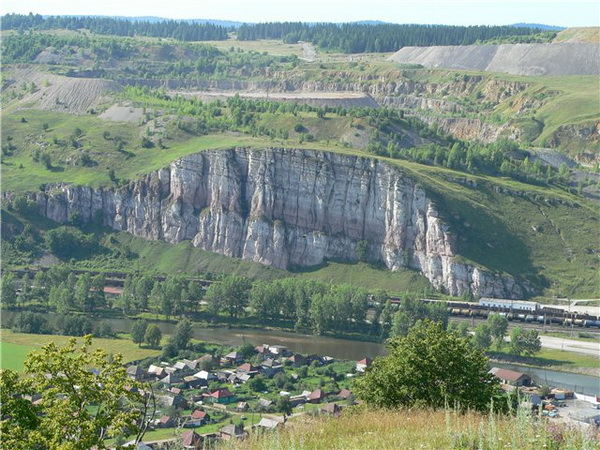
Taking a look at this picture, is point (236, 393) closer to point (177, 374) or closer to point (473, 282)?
point (177, 374)

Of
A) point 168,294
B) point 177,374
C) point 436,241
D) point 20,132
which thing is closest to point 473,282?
point 436,241

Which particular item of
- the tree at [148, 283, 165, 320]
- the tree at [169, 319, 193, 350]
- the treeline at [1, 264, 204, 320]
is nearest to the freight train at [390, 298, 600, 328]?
the treeline at [1, 264, 204, 320]

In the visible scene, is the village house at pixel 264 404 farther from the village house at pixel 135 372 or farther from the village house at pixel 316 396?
the village house at pixel 135 372

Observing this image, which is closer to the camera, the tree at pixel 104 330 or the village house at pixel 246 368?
the village house at pixel 246 368

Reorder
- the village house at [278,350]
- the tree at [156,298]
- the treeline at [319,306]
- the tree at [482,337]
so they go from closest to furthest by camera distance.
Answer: the village house at [278,350] < the tree at [482,337] < the treeline at [319,306] < the tree at [156,298]

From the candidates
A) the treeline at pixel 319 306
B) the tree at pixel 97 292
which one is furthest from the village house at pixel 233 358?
the tree at pixel 97 292

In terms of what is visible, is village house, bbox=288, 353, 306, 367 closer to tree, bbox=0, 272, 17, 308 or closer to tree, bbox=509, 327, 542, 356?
tree, bbox=509, 327, 542, 356
